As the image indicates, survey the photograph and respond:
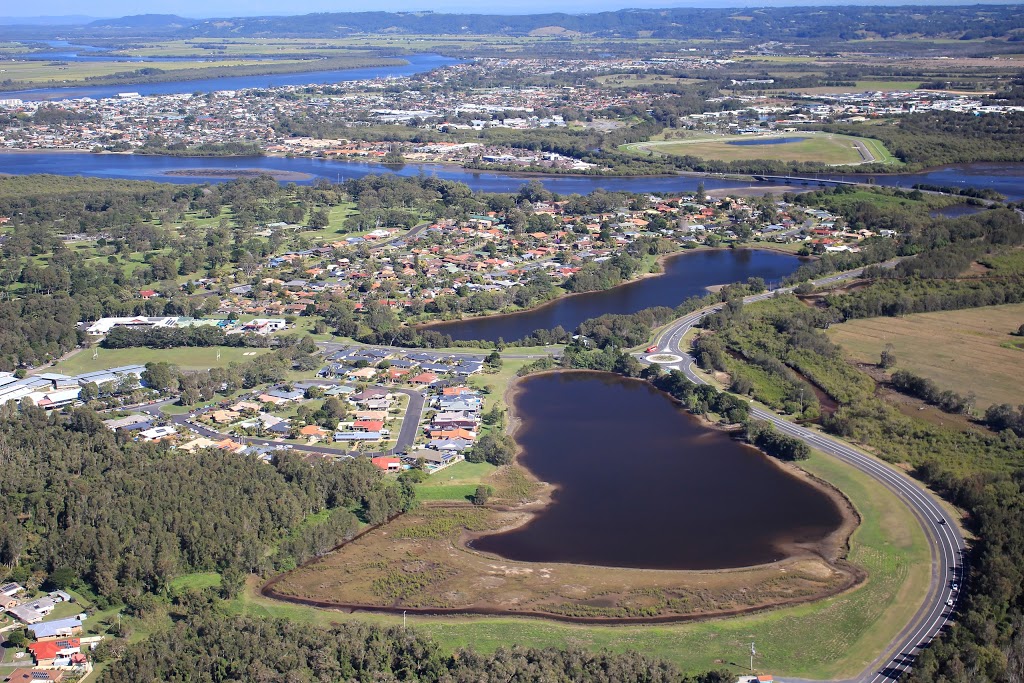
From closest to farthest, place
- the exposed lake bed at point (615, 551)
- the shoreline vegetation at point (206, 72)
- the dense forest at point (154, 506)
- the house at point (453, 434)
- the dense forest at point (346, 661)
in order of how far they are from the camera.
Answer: the dense forest at point (346, 661) < the exposed lake bed at point (615, 551) < the dense forest at point (154, 506) < the house at point (453, 434) < the shoreline vegetation at point (206, 72)

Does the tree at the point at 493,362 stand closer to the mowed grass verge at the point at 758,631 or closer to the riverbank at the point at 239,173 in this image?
the mowed grass verge at the point at 758,631

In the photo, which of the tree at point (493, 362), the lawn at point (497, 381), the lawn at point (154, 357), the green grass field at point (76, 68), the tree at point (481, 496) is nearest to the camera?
the tree at point (481, 496)

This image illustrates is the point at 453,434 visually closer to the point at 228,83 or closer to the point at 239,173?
the point at 239,173

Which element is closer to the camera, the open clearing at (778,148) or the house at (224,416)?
the house at (224,416)

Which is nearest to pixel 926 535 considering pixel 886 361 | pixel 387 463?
pixel 886 361

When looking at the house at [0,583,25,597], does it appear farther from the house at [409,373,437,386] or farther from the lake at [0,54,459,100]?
the lake at [0,54,459,100]

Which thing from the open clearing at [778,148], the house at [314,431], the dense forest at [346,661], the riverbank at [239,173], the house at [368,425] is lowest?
the dense forest at [346,661]

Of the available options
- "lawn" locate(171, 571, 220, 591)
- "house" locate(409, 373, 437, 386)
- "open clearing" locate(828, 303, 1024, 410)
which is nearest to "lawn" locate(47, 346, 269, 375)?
"house" locate(409, 373, 437, 386)

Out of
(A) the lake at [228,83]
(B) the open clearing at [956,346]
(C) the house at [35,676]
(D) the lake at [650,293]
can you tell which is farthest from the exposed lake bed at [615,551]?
(A) the lake at [228,83]
